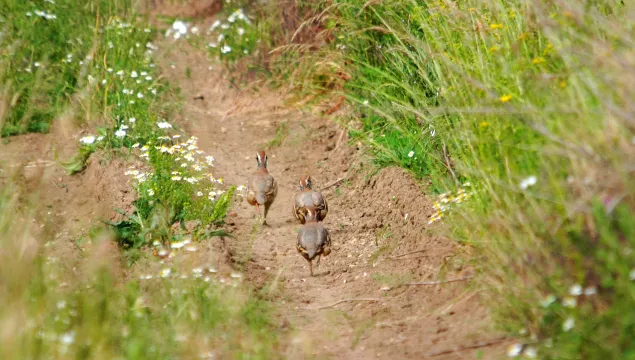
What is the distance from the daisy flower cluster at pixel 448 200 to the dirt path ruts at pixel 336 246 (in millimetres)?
221

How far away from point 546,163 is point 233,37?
7.94 m

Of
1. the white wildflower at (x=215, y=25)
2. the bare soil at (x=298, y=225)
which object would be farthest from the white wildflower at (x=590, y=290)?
the white wildflower at (x=215, y=25)

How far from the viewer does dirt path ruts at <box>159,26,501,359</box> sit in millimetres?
5977

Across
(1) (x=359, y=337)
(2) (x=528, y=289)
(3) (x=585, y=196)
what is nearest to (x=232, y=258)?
(1) (x=359, y=337)

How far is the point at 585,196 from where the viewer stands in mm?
4707

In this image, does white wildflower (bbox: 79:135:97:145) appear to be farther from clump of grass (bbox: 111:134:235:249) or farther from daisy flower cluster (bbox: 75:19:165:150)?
clump of grass (bbox: 111:134:235:249)

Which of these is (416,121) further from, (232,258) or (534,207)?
(534,207)

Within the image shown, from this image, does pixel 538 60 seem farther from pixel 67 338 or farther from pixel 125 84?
pixel 125 84

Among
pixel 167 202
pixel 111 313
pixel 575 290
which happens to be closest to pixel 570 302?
pixel 575 290

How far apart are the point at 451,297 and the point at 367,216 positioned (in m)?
2.66

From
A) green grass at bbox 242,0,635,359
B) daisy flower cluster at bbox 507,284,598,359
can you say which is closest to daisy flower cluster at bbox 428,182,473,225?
green grass at bbox 242,0,635,359

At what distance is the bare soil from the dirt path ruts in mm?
14

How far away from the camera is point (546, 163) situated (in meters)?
5.14

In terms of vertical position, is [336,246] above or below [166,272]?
below
